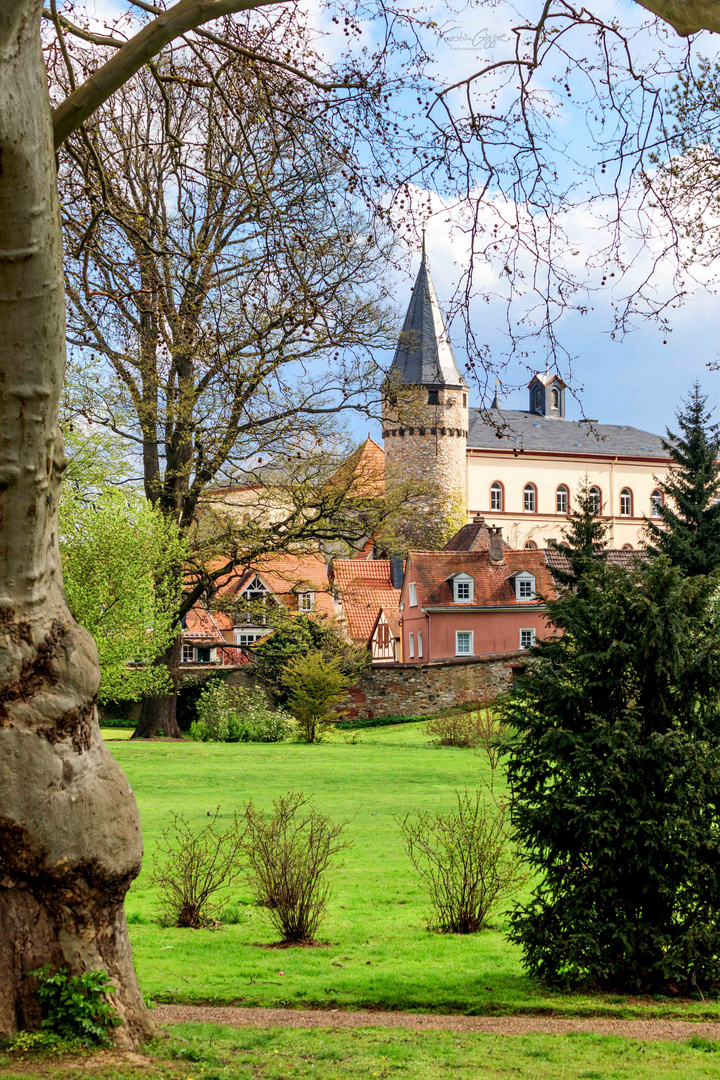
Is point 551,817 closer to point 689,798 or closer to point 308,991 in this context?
point 689,798

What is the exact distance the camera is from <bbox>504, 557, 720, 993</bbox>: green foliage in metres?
7.39

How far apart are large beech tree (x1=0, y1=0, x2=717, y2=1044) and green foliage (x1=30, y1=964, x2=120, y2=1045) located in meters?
0.06

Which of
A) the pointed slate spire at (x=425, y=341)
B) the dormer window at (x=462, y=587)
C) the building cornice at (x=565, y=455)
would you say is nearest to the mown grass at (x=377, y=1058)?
the dormer window at (x=462, y=587)

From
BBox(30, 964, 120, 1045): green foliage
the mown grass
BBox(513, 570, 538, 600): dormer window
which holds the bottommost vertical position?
the mown grass

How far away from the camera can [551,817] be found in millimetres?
7578

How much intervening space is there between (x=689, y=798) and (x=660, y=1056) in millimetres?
1850

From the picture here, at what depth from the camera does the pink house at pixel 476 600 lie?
4856 cm

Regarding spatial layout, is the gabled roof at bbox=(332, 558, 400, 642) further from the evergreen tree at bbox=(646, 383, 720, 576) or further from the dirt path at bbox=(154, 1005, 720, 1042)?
the dirt path at bbox=(154, 1005, 720, 1042)

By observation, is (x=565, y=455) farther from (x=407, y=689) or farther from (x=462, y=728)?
(x=462, y=728)

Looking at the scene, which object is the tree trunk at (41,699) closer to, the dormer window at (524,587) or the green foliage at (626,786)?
the green foliage at (626,786)

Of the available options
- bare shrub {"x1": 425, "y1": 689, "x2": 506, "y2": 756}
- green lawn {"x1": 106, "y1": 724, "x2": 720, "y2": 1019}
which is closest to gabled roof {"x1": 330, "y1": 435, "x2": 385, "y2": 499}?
bare shrub {"x1": 425, "y1": 689, "x2": 506, "y2": 756}

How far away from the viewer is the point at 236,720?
109ft

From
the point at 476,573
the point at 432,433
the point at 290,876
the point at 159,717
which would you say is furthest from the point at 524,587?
the point at 290,876

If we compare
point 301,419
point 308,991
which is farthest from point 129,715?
point 308,991
